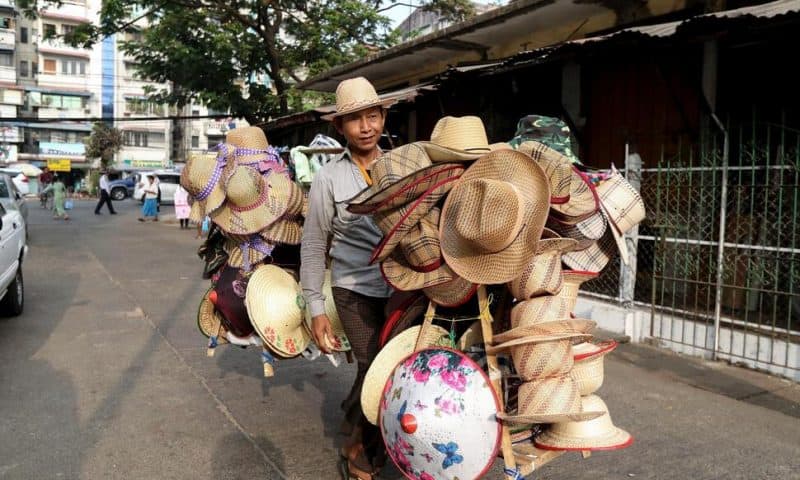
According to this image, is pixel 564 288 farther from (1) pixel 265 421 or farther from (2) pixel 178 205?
(2) pixel 178 205

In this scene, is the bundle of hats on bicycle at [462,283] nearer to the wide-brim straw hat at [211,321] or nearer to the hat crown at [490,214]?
the hat crown at [490,214]

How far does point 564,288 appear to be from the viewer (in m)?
2.34

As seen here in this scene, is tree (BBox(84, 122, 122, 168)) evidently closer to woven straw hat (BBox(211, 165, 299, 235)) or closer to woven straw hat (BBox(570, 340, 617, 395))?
woven straw hat (BBox(211, 165, 299, 235))

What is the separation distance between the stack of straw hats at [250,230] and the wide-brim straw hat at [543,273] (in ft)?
4.41

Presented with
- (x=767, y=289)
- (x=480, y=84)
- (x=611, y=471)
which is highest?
(x=480, y=84)

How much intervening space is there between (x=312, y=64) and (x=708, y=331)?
12.6 m

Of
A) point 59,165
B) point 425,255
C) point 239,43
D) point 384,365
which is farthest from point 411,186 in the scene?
point 59,165

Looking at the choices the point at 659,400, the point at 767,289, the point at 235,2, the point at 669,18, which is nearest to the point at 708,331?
the point at 767,289

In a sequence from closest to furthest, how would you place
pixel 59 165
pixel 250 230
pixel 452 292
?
pixel 452 292
pixel 250 230
pixel 59 165

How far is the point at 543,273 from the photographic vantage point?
83.7 inches

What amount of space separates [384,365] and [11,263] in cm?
551

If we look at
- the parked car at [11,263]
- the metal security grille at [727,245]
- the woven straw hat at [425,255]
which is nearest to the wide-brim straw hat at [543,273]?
the woven straw hat at [425,255]

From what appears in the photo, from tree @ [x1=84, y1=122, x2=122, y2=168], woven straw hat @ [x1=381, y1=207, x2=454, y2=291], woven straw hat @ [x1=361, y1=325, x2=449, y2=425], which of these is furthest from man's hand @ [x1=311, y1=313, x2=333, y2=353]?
tree @ [x1=84, y1=122, x2=122, y2=168]

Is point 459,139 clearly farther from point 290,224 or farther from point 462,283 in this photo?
point 290,224
